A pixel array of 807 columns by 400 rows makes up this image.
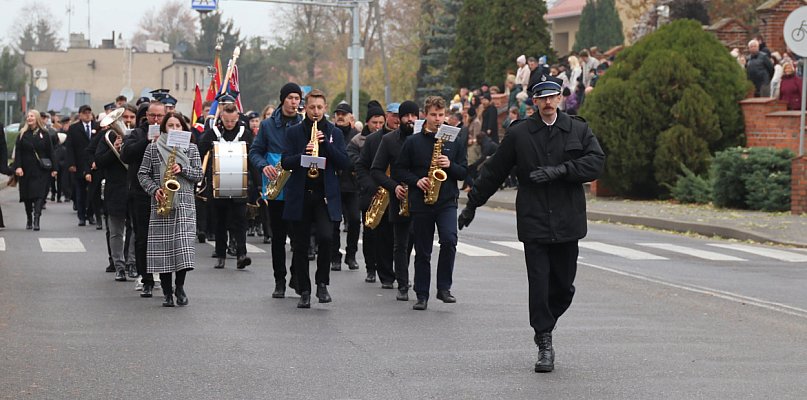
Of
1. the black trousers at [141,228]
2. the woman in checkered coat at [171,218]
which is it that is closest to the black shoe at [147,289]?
the black trousers at [141,228]

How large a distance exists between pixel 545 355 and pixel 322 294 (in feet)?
14.0

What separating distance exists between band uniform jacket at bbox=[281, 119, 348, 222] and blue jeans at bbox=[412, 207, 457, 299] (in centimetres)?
74

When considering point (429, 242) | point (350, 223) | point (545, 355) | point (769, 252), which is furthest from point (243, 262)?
point (545, 355)

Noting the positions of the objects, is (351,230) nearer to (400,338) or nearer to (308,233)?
(308,233)

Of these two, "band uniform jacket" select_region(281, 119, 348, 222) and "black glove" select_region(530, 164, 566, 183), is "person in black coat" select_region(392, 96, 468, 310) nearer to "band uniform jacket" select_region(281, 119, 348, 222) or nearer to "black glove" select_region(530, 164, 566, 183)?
"band uniform jacket" select_region(281, 119, 348, 222)

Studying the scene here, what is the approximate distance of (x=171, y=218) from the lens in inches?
528

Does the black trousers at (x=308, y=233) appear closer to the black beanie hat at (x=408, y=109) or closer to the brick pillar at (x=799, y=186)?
the black beanie hat at (x=408, y=109)

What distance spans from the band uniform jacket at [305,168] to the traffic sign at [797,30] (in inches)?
522

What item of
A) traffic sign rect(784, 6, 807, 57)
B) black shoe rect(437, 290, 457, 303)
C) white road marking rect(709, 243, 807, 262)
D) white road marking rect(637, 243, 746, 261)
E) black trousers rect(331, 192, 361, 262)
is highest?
traffic sign rect(784, 6, 807, 57)

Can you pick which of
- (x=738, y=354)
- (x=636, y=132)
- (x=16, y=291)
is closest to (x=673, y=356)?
(x=738, y=354)

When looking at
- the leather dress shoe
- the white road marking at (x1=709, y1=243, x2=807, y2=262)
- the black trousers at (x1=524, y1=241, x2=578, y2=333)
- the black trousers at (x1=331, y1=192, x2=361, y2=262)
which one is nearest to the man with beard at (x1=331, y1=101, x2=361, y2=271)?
the black trousers at (x1=331, y1=192, x2=361, y2=262)

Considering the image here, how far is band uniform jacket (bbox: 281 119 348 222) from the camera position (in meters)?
13.3

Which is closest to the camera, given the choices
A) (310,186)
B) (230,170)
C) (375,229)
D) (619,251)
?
(310,186)

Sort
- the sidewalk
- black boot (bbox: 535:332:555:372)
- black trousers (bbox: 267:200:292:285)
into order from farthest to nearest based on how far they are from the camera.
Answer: the sidewalk < black trousers (bbox: 267:200:292:285) < black boot (bbox: 535:332:555:372)
